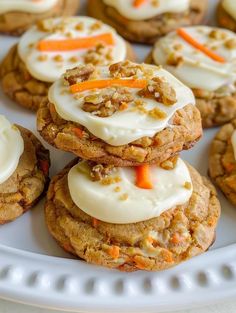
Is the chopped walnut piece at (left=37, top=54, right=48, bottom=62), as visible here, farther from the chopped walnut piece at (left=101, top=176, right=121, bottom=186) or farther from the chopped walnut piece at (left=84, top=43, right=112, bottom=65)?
the chopped walnut piece at (left=101, top=176, right=121, bottom=186)

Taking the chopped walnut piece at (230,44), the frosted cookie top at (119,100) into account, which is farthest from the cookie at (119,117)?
the chopped walnut piece at (230,44)

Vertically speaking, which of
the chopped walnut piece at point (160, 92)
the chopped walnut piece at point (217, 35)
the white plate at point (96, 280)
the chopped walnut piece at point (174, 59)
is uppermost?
the chopped walnut piece at point (160, 92)

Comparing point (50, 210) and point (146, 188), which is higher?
point (146, 188)

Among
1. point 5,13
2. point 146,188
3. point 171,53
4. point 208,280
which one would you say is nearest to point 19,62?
point 5,13

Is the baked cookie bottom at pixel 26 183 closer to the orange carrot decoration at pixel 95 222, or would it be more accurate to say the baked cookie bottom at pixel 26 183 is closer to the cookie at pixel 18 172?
the cookie at pixel 18 172

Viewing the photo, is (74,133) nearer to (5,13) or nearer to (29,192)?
(29,192)
